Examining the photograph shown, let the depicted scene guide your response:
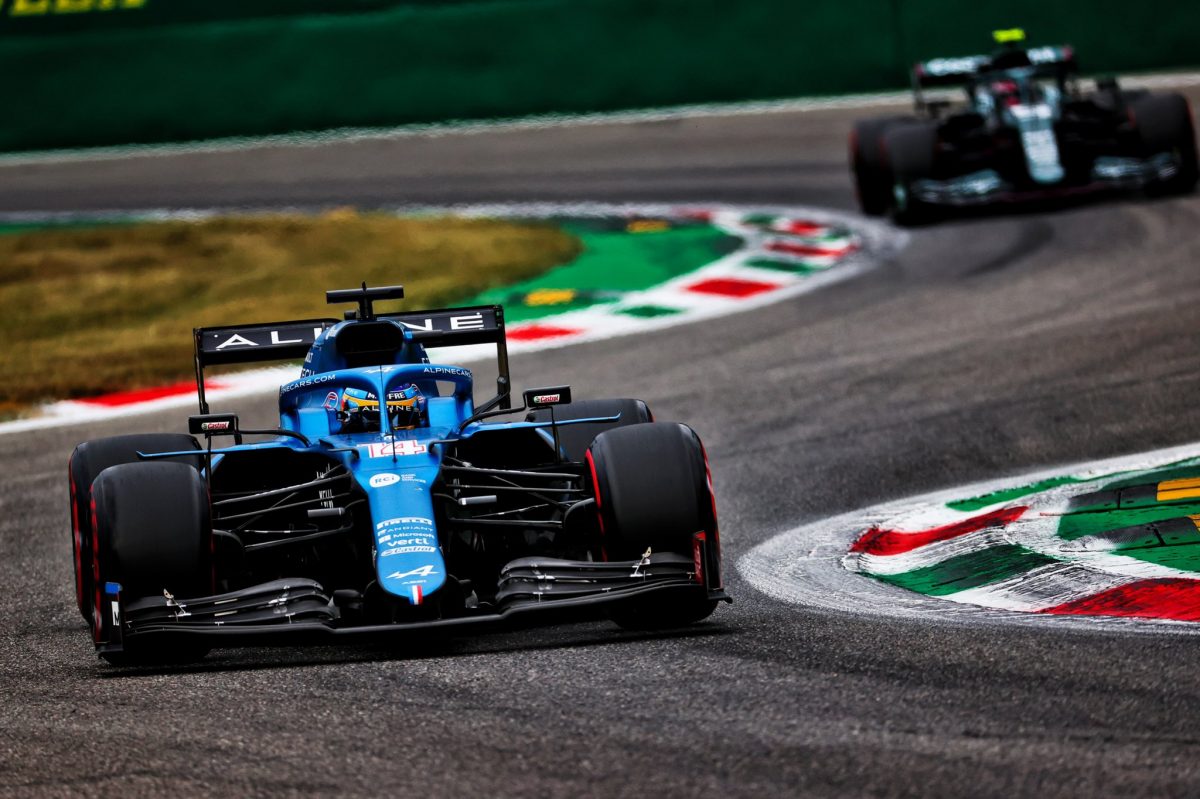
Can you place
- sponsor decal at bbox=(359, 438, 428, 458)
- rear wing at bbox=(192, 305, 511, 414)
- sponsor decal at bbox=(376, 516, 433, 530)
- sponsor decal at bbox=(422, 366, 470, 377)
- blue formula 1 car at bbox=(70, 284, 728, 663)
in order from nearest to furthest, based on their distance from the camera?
blue formula 1 car at bbox=(70, 284, 728, 663), sponsor decal at bbox=(376, 516, 433, 530), sponsor decal at bbox=(359, 438, 428, 458), sponsor decal at bbox=(422, 366, 470, 377), rear wing at bbox=(192, 305, 511, 414)

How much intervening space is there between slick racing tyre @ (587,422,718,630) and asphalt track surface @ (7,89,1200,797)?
15cm

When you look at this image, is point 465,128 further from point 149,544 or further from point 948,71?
point 149,544

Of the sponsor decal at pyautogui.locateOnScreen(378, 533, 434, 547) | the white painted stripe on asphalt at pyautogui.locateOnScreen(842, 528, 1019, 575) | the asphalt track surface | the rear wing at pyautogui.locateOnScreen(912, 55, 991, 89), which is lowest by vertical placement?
the white painted stripe on asphalt at pyautogui.locateOnScreen(842, 528, 1019, 575)

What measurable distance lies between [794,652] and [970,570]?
1686 millimetres

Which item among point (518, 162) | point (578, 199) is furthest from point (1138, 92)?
point (518, 162)

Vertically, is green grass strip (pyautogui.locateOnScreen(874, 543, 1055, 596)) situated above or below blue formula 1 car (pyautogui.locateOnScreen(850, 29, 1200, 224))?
below

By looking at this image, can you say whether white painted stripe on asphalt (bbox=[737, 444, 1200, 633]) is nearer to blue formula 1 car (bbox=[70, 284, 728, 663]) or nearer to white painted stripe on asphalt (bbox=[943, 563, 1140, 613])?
white painted stripe on asphalt (bbox=[943, 563, 1140, 613])

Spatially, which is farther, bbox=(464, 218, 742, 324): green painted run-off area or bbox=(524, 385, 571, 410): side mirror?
bbox=(464, 218, 742, 324): green painted run-off area

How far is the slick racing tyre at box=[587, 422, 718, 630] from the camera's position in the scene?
22.4 ft

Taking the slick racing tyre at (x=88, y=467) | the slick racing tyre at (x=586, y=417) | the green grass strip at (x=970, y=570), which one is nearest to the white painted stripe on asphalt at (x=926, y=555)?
the green grass strip at (x=970, y=570)

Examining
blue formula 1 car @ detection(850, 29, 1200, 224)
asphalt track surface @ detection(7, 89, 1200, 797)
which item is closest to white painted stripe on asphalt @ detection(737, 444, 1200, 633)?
asphalt track surface @ detection(7, 89, 1200, 797)

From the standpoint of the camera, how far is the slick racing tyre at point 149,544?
6.54 metres

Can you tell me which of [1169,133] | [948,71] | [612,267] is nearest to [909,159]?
[948,71]

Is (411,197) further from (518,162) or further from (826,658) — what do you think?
(826,658)
